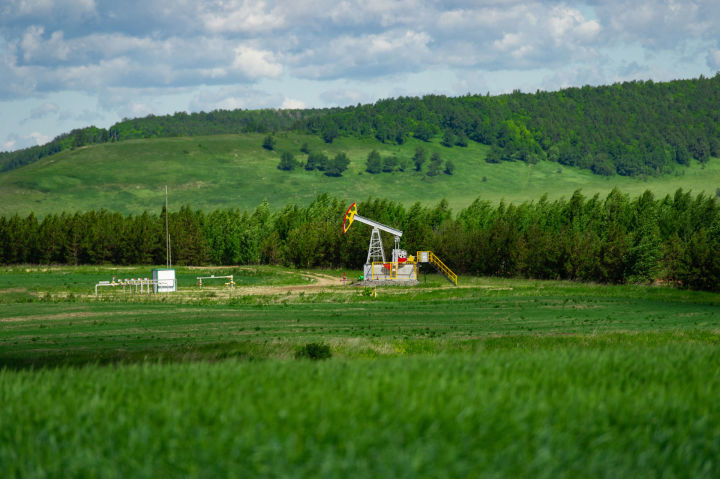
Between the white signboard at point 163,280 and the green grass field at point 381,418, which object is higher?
the green grass field at point 381,418

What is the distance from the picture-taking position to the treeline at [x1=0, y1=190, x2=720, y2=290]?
8512 cm

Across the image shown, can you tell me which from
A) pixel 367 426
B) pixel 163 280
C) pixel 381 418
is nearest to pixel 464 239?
pixel 163 280

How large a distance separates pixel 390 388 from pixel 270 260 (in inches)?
4923

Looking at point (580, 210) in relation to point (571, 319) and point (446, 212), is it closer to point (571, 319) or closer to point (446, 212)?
point (446, 212)

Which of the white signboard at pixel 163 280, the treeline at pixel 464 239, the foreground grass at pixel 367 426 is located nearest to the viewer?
the foreground grass at pixel 367 426

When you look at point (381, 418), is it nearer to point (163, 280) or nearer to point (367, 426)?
point (367, 426)

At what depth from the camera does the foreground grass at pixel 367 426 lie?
6.45 m

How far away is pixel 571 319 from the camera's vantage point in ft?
139

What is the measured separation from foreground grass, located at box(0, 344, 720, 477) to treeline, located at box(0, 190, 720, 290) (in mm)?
70584

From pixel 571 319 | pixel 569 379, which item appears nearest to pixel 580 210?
pixel 571 319

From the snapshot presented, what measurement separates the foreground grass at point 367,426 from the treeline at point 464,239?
2779 inches

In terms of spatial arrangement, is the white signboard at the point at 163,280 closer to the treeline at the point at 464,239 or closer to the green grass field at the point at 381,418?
the treeline at the point at 464,239

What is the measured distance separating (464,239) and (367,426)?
322ft

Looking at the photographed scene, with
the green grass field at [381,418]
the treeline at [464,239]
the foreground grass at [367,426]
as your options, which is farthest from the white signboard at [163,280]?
the foreground grass at [367,426]
